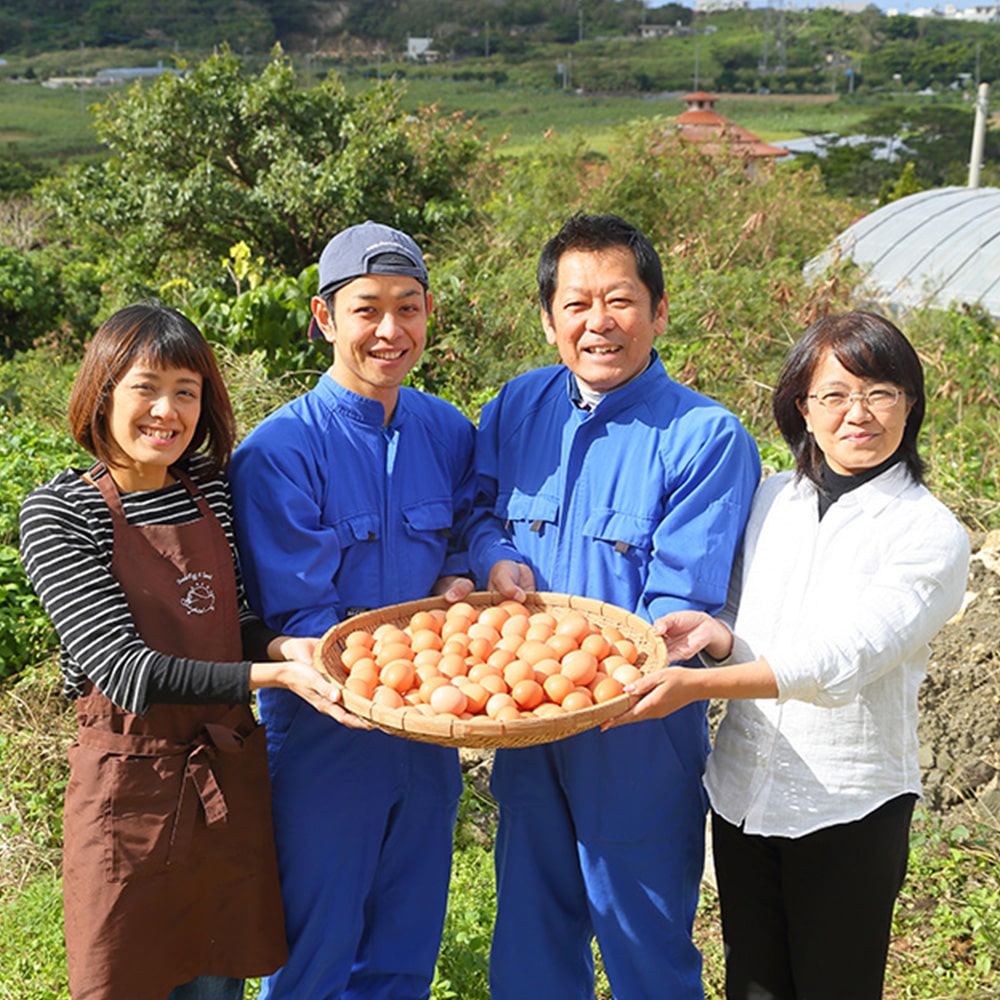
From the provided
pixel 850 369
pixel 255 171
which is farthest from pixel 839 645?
pixel 255 171

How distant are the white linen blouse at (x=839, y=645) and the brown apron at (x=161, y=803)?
3.37ft

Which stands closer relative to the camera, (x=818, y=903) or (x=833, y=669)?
(x=833, y=669)

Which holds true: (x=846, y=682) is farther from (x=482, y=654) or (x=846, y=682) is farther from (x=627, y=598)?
(x=482, y=654)

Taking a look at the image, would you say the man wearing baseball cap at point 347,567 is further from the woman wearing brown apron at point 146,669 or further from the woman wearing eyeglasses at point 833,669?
the woman wearing eyeglasses at point 833,669

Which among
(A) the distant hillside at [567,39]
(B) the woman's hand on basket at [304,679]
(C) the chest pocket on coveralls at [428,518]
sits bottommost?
(B) the woman's hand on basket at [304,679]

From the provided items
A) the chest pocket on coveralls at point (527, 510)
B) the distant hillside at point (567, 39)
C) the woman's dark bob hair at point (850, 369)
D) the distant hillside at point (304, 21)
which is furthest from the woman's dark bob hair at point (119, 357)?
the distant hillside at point (304, 21)

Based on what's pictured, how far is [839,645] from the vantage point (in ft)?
6.96

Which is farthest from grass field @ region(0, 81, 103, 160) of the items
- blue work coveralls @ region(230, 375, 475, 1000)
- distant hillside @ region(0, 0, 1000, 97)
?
blue work coveralls @ region(230, 375, 475, 1000)

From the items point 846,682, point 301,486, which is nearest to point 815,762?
point 846,682

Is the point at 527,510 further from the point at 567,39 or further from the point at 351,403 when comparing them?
the point at 567,39

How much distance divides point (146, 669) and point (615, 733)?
962 millimetres

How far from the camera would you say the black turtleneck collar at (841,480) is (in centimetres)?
227

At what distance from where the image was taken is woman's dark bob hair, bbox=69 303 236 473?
7.42ft

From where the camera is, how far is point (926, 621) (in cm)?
216
